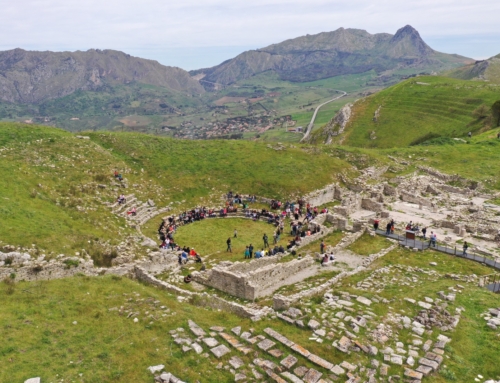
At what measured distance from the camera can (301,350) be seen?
648 inches

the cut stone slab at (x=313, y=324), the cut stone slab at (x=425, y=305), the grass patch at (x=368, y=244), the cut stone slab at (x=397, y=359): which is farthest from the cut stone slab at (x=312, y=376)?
the grass patch at (x=368, y=244)

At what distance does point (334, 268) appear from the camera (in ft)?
93.6

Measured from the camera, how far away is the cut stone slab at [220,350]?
15.9m

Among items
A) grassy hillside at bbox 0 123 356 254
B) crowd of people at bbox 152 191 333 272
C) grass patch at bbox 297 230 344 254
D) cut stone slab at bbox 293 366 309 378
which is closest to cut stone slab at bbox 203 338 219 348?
cut stone slab at bbox 293 366 309 378

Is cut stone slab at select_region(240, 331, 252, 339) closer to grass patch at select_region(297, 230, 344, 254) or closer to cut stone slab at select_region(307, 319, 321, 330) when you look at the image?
cut stone slab at select_region(307, 319, 321, 330)

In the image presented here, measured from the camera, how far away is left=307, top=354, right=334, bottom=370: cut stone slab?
15570 mm

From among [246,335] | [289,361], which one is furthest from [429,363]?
[246,335]

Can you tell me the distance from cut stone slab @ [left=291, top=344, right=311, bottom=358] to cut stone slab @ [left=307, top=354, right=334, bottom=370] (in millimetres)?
198

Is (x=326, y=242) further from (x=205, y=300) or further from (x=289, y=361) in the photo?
(x=289, y=361)

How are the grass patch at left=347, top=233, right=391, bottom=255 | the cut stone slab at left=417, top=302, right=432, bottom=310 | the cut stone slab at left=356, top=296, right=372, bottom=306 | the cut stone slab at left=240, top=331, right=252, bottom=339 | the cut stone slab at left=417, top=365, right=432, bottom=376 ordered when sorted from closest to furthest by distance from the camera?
the cut stone slab at left=417, top=365, right=432, bottom=376 < the cut stone slab at left=240, top=331, right=252, bottom=339 < the cut stone slab at left=417, top=302, right=432, bottom=310 < the cut stone slab at left=356, top=296, right=372, bottom=306 < the grass patch at left=347, top=233, right=391, bottom=255

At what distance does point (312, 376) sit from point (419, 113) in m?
120

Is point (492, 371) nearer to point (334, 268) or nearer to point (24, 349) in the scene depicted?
point (334, 268)

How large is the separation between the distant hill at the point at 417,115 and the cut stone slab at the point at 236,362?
3587 inches

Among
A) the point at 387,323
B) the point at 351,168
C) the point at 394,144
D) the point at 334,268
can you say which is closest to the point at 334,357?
the point at 387,323
